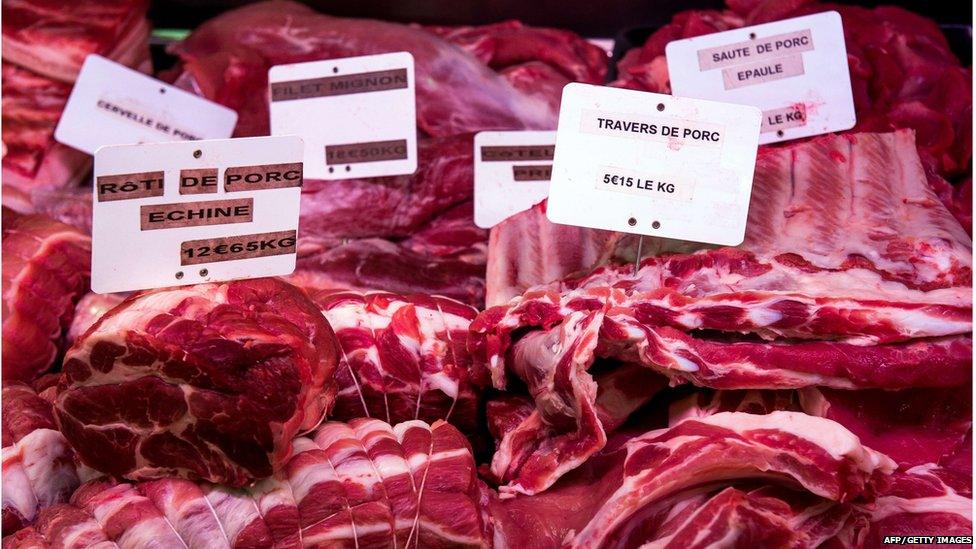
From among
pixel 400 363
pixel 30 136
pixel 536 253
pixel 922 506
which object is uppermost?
pixel 30 136

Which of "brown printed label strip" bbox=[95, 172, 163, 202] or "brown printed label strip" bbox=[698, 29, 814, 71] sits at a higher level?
"brown printed label strip" bbox=[698, 29, 814, 71]

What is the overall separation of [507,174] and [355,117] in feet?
1.76

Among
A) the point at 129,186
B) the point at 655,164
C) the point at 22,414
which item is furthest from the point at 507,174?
the point at 22,414

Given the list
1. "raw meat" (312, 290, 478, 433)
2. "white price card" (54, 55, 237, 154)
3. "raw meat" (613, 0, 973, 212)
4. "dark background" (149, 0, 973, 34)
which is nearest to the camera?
"raw meat" (312, 290, 478, 433)

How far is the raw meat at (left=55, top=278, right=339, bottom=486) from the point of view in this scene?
5.48 feet

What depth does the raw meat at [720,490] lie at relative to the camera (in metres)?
1.61

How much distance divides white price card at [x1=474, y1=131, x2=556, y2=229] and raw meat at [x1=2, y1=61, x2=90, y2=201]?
148 cm

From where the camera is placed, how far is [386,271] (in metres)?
2.62

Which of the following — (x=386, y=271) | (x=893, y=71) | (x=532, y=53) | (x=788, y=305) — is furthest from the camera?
(x=532, y=53)

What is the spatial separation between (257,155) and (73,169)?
1.55 meters

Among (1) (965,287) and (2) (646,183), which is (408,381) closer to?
(2) (646,183)

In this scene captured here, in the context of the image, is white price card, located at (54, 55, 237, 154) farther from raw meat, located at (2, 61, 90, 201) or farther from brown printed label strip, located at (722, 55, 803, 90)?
brown printed label strip, located at (722, 55, 803, 90)

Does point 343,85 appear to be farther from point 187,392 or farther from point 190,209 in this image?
point 187,392

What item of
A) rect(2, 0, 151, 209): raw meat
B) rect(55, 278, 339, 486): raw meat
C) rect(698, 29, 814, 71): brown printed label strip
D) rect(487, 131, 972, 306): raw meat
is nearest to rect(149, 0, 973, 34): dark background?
rect(2, 0, 151, 209): raw meat
